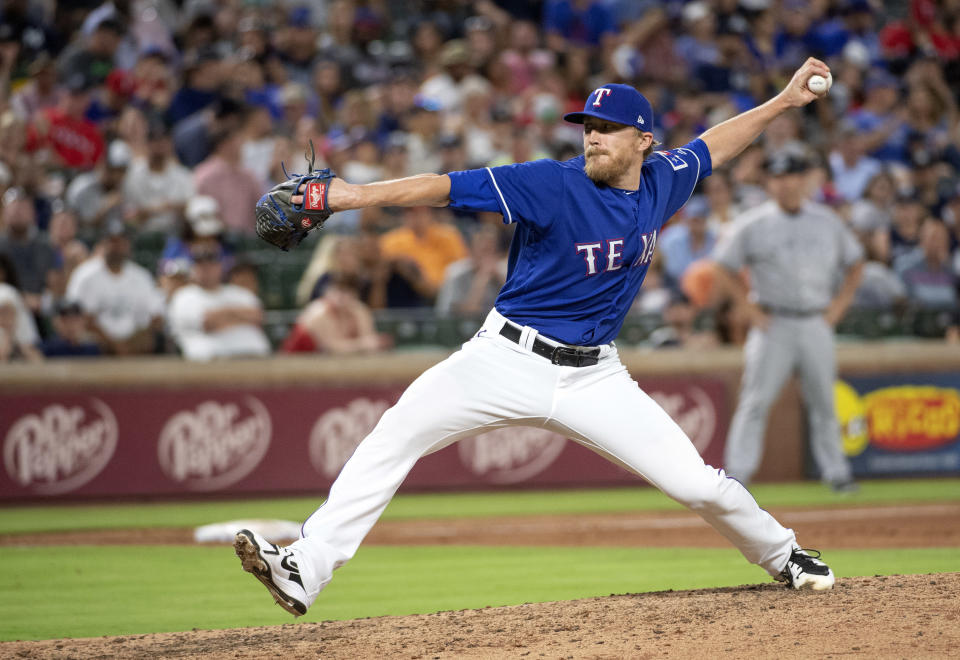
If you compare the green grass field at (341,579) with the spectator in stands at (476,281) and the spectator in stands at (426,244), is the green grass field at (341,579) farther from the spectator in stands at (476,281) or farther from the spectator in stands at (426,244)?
the spectator in stands at (426,244)

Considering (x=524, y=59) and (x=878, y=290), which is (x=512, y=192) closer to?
(x=878, y=290)

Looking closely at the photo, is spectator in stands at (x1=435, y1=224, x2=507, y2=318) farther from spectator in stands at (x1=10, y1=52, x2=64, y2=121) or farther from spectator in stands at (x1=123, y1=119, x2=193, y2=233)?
spectator in stands at (x1=10, y1=52, x2=64, y2=121)

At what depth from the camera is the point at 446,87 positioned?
47.8 feet

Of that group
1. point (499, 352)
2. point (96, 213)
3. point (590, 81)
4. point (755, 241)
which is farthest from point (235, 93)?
point (499, 352)

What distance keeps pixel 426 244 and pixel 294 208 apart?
7.87 m

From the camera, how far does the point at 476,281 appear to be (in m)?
11.8

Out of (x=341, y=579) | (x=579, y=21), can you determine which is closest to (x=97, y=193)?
(x=341, y=579)

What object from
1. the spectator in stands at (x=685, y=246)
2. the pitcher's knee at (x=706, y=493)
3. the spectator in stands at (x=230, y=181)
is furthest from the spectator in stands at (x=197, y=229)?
the pitcher's knee at (x=706, y=493)

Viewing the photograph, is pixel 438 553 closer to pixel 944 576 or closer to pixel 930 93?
pixel 944 576

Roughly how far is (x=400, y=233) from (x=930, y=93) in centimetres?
824

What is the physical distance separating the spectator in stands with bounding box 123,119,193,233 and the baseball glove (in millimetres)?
7726

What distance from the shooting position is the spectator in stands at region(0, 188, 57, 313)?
36.3ft

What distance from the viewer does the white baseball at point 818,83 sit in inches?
220

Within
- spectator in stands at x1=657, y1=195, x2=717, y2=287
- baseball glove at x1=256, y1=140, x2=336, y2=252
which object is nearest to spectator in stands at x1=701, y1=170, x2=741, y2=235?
spectator in stands at x1=657, y1=195, x2=717, y2=287
